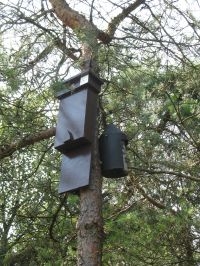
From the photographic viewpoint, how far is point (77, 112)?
2377mm

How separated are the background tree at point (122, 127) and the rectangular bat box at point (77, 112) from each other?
1.00 ft

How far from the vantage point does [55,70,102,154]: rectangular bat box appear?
7.47 feet

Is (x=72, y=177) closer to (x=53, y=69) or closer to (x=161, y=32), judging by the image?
(x=53, y=69)

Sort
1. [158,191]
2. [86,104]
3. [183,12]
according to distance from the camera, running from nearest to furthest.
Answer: [86,104] → [183,12] → [158,191]

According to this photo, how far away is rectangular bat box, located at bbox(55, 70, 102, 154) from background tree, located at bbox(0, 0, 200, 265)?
0.30 meters

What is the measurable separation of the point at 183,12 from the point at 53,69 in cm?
122

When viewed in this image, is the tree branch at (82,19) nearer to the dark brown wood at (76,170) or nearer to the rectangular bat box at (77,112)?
the rectangular bat box at (77,112)

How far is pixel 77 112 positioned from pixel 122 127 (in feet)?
3.71

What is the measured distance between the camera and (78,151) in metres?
2.30

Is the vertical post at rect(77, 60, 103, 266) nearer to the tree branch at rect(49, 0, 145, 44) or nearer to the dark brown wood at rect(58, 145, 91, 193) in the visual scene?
the dark brown wood at rect(58, 145, 91, 193)

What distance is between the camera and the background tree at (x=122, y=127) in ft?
9.82

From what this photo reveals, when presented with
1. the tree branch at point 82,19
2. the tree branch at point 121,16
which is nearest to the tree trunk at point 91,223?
the tree branch at point 82,19

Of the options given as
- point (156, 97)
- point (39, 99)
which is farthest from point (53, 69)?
point (156, 97)

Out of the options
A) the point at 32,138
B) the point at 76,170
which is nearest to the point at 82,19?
the point at 32,138
